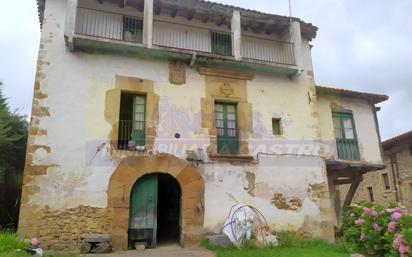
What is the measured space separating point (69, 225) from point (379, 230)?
6.81m

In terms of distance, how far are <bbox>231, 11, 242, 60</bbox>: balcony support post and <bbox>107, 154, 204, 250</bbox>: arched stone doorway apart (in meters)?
3.71

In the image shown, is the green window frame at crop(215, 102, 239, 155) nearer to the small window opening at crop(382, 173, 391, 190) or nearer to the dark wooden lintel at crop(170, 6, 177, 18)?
the dark wooden lintel at crop(170, 6, 177, 18)

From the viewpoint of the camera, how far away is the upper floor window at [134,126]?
909 centimetres

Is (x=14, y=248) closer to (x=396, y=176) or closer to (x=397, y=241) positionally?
(x=397, y=241)

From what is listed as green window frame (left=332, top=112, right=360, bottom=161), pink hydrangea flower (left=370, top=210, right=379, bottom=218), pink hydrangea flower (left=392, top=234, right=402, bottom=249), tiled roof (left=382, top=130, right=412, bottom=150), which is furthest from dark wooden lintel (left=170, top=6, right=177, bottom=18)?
tiled roof (left=382, top=130, right=412, bottom=150)

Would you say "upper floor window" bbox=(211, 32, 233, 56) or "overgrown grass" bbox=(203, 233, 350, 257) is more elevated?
"upper floor window" bbox=(211, 32, 233, 56)

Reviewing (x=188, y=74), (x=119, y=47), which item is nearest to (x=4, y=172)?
(x=119, y=47)

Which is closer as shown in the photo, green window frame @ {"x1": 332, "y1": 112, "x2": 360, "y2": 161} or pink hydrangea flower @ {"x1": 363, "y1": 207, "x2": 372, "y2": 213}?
pink hydrangea flower @ {"x1": 363, "y1": 207, "x2": 372, "y2": 213}

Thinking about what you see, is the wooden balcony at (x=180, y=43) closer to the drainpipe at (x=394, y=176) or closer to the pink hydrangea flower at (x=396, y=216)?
the pink hydrangea flower at (x=396, y=216)

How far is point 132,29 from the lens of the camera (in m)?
10.3

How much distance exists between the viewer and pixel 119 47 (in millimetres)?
9305

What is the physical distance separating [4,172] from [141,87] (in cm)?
435

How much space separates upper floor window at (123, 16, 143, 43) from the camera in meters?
10.1

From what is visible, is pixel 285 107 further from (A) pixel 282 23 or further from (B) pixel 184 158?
(B) pixel 184 158
